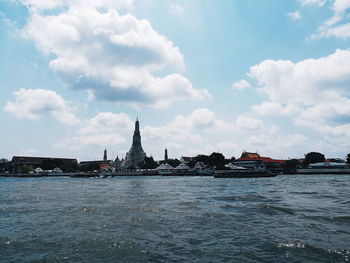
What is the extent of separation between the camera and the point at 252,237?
41.3 feet

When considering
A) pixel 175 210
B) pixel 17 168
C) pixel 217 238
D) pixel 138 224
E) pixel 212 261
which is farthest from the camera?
pixel 17 168

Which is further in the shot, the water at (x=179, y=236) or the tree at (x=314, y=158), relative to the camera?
the tree at (x=314, y=158)

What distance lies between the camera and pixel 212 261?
31.1 feet

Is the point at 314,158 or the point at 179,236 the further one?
the point at 314,158

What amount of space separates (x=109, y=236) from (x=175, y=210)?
8192 millimetres

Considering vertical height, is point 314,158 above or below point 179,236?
above

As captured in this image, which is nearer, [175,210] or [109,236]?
[109,236]

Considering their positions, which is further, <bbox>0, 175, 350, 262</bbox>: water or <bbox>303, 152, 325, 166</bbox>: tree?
<bbox>303, 152, 325, 166</bbox>: tree

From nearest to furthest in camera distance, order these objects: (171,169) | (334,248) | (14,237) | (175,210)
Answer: (334,248), (14,237), (175,210), (171,169)

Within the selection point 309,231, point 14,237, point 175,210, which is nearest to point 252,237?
point 309,231

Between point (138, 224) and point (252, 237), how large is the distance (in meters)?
6.39

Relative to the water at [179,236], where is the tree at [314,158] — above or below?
above

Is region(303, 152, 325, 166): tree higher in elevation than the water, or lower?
higher

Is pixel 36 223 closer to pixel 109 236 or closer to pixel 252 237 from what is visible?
pixel 109 236
